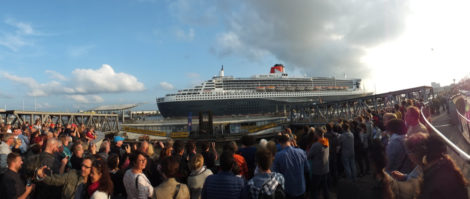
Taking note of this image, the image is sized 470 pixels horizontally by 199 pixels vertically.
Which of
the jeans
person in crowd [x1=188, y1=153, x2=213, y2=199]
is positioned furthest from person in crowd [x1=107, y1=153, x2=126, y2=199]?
the jeans

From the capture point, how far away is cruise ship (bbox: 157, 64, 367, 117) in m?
43.9

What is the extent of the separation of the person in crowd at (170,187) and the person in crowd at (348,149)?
4169 mm

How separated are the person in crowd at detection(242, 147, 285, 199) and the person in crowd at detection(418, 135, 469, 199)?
1325 mm

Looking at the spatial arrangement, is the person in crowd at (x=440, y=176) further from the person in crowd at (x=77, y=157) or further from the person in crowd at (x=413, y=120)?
the person in crowd at (x=77, y=157)

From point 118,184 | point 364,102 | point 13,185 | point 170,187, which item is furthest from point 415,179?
point 364,102

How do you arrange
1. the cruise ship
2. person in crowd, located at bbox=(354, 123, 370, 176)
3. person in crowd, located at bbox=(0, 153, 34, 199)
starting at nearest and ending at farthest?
person in crowd, located at bbox=(0, 153, 34, 199)
person in crowd, located at bbox=(354, 123, 370, 176)
the cruise ship

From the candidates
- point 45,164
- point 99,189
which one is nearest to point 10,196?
point 45,164

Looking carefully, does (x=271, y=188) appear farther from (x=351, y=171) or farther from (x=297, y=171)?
(x=351, y=171)

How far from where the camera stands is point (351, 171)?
5652 millimetres

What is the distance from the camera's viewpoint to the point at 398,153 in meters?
3.38

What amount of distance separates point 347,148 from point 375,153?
304 cm

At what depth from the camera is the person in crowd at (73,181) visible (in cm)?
282

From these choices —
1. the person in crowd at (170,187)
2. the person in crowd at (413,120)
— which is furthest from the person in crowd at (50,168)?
the person in crowd at (413,120)

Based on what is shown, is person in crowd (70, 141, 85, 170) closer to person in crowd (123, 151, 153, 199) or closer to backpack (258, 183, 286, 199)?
person in crowd (123, 151, 153, 199)
